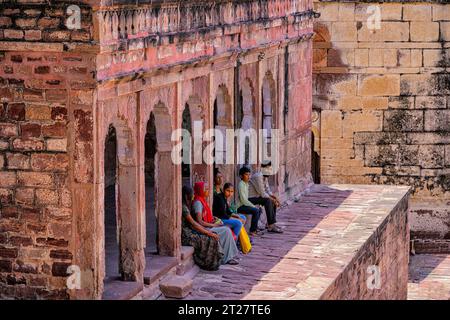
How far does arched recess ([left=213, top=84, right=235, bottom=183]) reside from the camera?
18.5 m

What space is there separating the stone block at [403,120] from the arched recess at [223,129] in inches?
291

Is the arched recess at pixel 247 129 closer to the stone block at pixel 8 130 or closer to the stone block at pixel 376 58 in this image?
the stone block at pixel 8 130

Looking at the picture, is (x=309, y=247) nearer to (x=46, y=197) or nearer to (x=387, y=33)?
(x=46, y=197)

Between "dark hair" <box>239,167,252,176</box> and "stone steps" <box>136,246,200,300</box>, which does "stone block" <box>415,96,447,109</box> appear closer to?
"dark hair" <box>239,167,252,176</box>

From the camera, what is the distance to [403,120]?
84.9ft

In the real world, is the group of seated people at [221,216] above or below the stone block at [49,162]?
below

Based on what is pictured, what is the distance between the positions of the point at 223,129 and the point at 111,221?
190 centimetres

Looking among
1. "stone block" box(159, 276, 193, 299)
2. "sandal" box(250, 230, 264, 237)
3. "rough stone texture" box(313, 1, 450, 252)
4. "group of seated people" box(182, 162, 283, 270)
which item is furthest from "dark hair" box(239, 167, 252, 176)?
"rough stone texture" box(313, 1, 450, 252)

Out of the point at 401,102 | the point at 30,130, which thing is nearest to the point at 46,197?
the point at 30,130

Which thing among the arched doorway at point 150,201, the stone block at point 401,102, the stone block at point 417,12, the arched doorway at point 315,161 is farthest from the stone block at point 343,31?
the arched doorway at point 150,201

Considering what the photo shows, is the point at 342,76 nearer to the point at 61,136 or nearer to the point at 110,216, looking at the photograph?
the point at 110,216

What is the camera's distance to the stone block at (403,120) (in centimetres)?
2586
